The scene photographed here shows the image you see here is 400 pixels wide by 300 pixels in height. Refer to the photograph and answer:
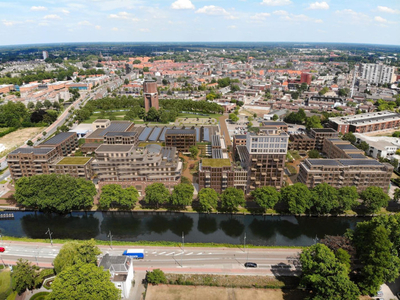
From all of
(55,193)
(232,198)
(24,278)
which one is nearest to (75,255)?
(24,278)

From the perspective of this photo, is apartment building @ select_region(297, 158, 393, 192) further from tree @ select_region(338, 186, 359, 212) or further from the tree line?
the tree line

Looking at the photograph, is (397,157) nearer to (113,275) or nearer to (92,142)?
(113,275)

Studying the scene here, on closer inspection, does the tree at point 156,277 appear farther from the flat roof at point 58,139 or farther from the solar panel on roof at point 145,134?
the solar panel on roof at point 145,134

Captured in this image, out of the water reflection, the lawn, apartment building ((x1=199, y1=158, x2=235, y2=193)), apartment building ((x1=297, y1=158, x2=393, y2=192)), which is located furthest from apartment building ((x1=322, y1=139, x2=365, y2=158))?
the lawn

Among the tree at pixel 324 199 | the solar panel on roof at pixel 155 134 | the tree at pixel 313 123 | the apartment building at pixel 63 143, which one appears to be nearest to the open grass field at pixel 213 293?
the tree at pixel 324 199

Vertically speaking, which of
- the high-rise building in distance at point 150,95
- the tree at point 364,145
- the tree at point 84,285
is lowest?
the tree at point 84,285

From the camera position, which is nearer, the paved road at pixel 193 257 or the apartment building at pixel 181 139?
the paved road at pixel 193 257
